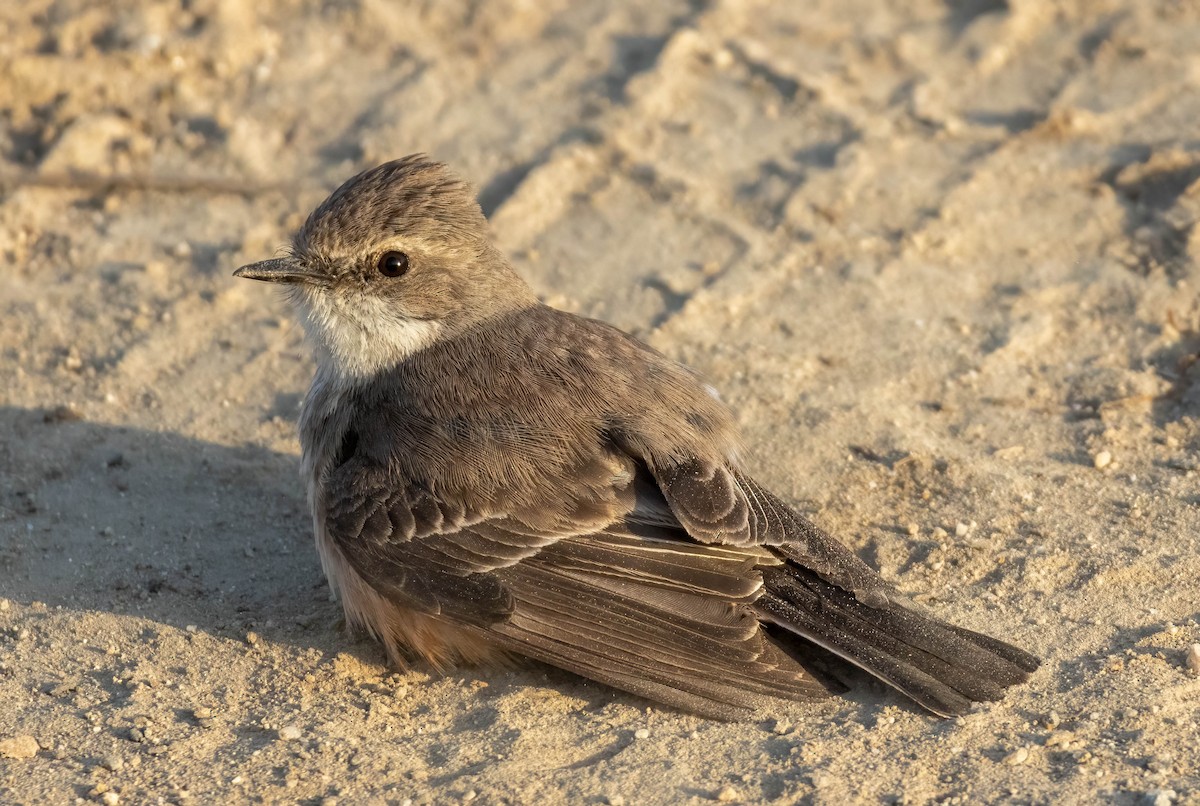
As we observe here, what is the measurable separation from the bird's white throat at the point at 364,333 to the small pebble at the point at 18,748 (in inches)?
77.7

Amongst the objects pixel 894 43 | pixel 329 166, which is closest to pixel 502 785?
pixel 329 166

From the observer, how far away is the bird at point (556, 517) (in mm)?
5598

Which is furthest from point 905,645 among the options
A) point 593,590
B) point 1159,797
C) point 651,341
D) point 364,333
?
point 651,341

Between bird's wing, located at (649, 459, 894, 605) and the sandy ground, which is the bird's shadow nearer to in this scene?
the sandy ground

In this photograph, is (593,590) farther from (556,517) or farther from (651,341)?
(651,341)

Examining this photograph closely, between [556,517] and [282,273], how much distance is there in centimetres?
176

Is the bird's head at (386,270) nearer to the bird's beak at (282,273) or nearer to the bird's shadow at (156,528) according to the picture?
the bird's beak at (282,273)

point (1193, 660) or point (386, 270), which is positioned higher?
point (386, 270)

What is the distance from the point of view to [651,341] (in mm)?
8188

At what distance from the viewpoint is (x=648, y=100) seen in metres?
9.68

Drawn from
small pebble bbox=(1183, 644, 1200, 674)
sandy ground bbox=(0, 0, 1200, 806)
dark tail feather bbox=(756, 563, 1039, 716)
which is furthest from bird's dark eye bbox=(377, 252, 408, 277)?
small pebble bbox=(1183, 644, 1200, 674)

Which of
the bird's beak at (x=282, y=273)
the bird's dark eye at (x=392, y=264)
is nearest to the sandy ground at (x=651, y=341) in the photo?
the bird's beak at (x=282, y=273)

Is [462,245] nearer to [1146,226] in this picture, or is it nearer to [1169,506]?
[1169,506]

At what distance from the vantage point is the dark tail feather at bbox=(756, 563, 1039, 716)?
5.48 metres
